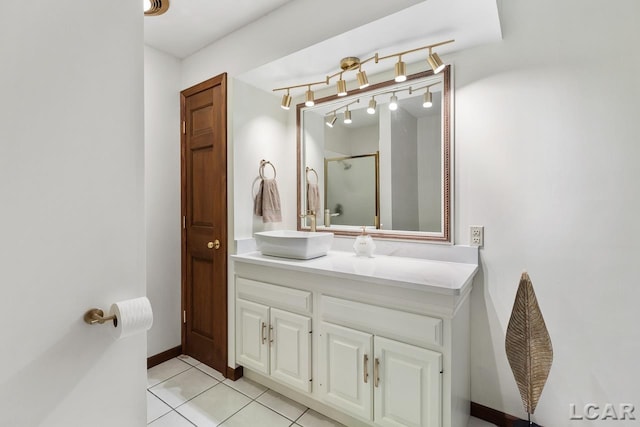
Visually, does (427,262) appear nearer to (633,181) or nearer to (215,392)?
(633,181)

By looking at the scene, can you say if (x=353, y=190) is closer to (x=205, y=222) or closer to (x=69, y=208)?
(x=205, y=222)

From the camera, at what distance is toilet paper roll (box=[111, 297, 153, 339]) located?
2.27ft

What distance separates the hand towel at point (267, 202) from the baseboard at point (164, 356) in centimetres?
132

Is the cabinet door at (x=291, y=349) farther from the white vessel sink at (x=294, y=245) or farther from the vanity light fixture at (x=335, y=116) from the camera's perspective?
the vanity light fixture at (x=335, y=116)

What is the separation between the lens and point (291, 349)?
1.83 metres

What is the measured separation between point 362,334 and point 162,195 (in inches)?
74.0

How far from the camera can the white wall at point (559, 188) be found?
142 centimetres

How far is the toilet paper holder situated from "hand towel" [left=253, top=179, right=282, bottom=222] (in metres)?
1.65

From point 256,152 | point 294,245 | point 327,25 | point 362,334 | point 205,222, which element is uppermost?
point 327,25

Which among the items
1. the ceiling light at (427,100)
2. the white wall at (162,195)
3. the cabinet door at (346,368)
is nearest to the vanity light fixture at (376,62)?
the ceiling light at (427,100)

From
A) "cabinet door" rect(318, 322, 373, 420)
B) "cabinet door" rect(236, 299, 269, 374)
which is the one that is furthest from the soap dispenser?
"cabinet door" rect(236, 299, 269, 374)

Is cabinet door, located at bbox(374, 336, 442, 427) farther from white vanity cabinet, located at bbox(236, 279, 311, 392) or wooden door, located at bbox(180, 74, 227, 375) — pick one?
wooden door, located at bbox(180, 74, 227, 375)

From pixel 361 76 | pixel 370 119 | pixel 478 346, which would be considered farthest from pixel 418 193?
pixel 478 346

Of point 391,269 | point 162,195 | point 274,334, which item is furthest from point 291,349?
point 162,195
